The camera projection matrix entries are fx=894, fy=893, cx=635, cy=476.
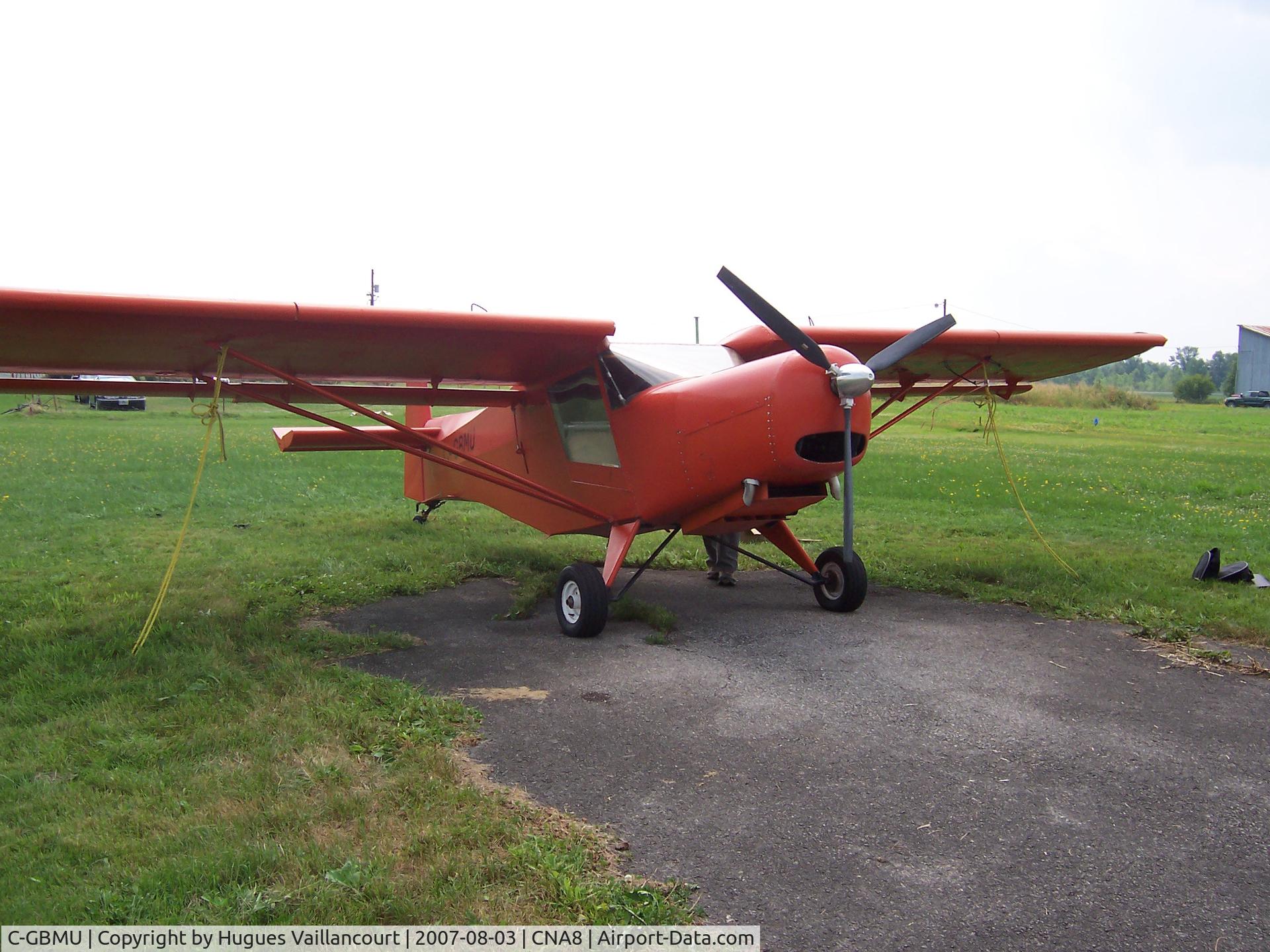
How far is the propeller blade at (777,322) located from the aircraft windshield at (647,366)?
2.88 feet

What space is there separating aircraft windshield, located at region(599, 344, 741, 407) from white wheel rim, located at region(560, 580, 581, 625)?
5.34 ft

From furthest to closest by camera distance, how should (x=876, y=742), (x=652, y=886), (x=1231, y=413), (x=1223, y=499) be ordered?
(x=1231, y=413), (x=1223, y=499), (x=876, y=742), (x=652, y=886)

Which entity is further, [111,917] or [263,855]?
[263,855]

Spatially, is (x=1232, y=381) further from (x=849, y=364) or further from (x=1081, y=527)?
(x=849, y=364)

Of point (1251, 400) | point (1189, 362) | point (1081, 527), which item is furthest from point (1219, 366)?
point (1081, 527)

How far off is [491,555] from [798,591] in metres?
3.68

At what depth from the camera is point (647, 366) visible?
777 cm

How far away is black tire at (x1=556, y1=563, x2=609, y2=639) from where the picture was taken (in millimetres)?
6961

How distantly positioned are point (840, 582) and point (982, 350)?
3462 millimetres

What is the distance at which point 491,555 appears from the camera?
34.6ft

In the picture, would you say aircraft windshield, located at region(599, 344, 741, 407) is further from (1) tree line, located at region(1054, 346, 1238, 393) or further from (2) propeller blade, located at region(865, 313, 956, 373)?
(1) tree line, located at region(1054, 346, 1238, 393)

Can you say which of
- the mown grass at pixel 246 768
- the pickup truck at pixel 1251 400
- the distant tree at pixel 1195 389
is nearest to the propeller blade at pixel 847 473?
the mown grass at pixel 246 768

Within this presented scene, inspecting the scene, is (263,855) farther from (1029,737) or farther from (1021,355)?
(1021,355)

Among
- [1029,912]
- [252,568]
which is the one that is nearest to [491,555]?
[252,568]
